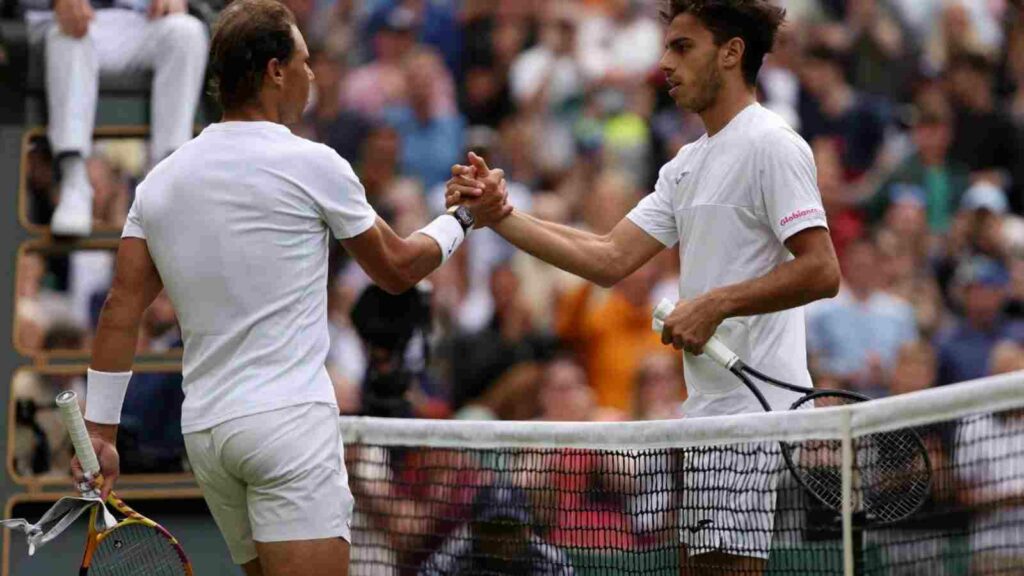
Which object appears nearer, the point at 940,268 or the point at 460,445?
the point at 460,445

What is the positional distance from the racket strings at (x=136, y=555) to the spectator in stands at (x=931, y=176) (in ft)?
26.9

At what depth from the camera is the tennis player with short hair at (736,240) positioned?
219 inches

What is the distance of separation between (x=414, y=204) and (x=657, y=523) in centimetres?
547

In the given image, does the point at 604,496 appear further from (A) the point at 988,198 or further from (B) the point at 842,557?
(A) the point at 988,198

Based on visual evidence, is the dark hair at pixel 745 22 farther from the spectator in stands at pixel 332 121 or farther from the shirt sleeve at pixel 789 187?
the spectator in stands at pixel 332 121

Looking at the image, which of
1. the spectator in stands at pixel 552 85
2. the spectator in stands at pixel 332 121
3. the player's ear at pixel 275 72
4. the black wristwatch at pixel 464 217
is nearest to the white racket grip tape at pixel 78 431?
the player's ear at pixel 275 72

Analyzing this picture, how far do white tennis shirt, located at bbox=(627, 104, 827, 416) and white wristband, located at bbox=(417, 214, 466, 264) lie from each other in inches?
28.3

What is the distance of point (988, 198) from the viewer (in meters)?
12.8

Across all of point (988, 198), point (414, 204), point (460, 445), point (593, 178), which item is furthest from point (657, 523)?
point (988, 198)

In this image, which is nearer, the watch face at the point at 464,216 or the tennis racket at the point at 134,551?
the tennis racket at the point at 134,551

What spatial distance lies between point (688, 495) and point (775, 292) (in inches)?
28.6

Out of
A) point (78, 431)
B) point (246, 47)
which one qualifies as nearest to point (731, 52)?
point (246, 47)

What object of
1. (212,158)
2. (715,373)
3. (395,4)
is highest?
(395,4)

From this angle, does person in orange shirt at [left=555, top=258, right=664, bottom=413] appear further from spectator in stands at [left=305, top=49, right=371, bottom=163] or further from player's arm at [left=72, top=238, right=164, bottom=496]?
player's arm at [left=72, top=238, right=164, bottom=496]
